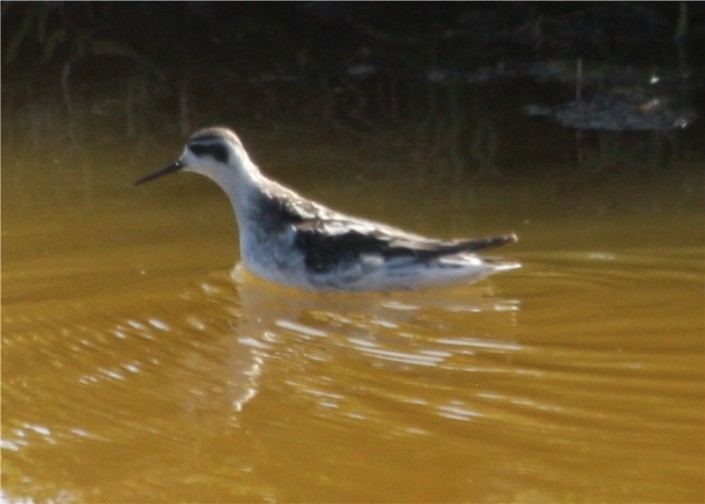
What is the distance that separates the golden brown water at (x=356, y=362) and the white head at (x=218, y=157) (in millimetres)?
415

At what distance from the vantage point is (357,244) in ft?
25.7

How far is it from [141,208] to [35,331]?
2277 mm

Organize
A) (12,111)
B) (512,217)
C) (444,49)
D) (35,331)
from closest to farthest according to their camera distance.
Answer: (35,331) < (512,217) < (12,111) < (444,49)

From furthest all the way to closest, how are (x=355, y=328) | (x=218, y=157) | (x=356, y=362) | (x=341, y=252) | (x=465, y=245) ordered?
(x=218, y=157)
(x=341, y=252)
(x=465, y=245)
(x=355, y=328)
(x=356, y=362)

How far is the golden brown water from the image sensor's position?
519cm

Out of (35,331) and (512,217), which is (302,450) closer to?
(35,331)

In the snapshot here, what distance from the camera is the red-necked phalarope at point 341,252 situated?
7.65 meters

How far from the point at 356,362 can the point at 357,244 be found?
1511 millimetres

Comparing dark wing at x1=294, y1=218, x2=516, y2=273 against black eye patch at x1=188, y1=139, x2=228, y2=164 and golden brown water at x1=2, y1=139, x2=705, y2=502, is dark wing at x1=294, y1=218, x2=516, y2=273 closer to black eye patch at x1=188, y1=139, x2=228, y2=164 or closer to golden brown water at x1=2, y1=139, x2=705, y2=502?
golden brown water at x1=2, y1=139, x2=705, y2=502

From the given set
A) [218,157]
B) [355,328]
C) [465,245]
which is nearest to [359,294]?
[465,245]

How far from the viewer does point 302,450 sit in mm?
5406

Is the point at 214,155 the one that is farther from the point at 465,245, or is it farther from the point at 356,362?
the point at 356,362

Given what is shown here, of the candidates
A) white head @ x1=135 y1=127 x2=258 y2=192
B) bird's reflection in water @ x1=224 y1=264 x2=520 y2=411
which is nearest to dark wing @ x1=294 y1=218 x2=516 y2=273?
bird's reflection in water @ x1=224 y1=264 x2=520 y2=411

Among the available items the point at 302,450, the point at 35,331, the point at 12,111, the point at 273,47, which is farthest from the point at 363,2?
the point at 302,450
